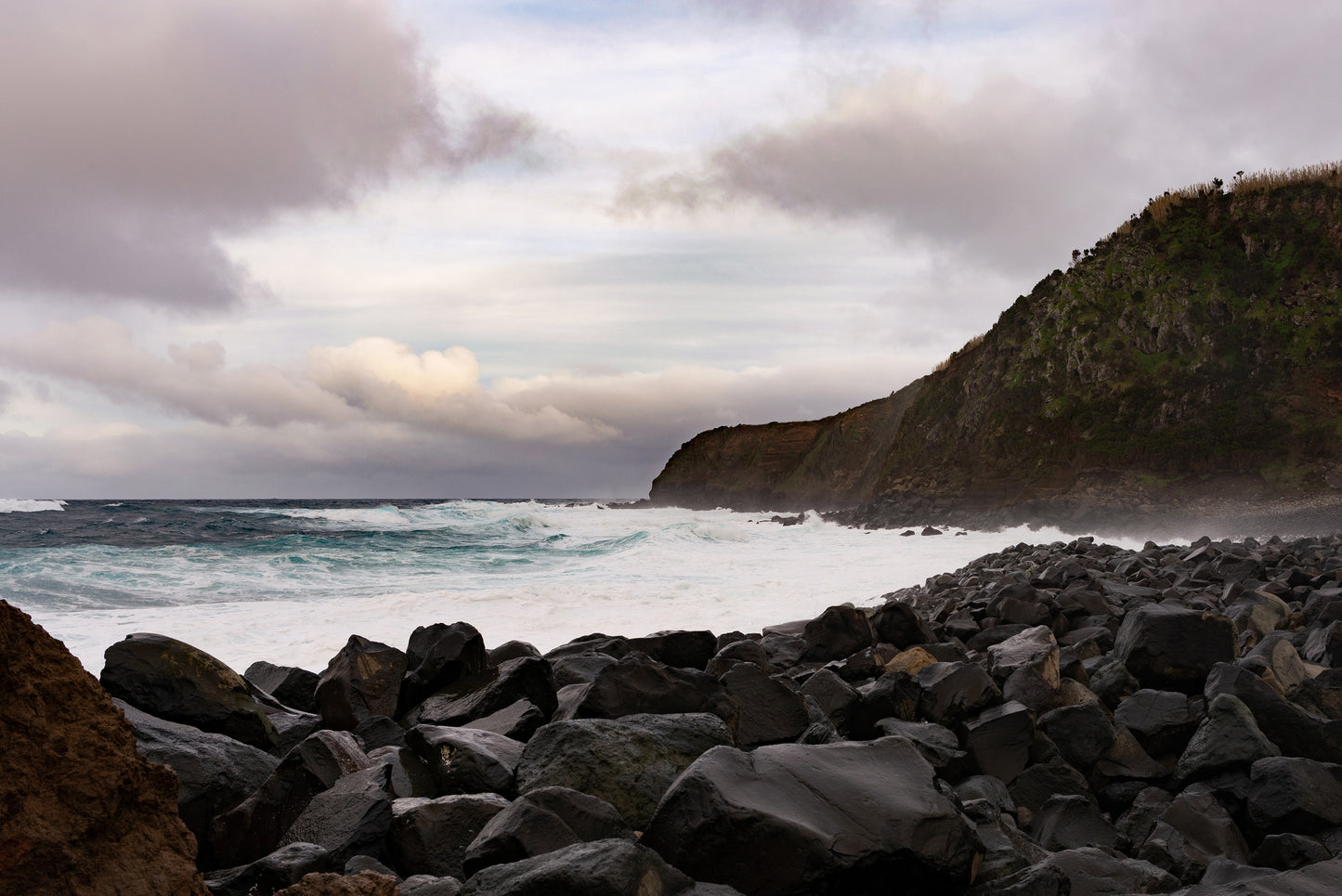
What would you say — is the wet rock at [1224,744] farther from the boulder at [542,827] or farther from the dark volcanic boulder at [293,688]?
the dark volcanic boulder at [293,688]

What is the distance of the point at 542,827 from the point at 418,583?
587 inches

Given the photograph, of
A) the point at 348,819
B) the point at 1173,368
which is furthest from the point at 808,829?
the point at 1173,368

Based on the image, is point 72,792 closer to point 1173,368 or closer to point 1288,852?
point 1288,852

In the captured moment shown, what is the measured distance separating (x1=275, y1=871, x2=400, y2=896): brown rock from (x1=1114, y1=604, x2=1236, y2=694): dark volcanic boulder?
424cm

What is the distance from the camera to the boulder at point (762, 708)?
3725 millimetres

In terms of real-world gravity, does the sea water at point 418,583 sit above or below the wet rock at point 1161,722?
below

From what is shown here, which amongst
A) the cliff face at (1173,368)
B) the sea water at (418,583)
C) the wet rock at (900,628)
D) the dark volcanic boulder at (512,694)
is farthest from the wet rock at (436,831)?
the cliff face at (1173,368)

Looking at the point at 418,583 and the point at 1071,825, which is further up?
the point at 1071,825

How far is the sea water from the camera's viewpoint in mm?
10836

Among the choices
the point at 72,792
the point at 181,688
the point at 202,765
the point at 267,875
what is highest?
the point at 72,792

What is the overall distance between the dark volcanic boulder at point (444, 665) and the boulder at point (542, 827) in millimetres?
2213

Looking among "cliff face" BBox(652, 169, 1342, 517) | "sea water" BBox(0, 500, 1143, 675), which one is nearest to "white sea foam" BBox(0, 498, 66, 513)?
"sea water" BBox(0, 500, 1143, 675)

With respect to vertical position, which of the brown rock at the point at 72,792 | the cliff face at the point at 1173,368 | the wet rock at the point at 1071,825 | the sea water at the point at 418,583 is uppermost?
the cliff face at the point at 1173,368

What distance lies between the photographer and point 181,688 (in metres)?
3.63
